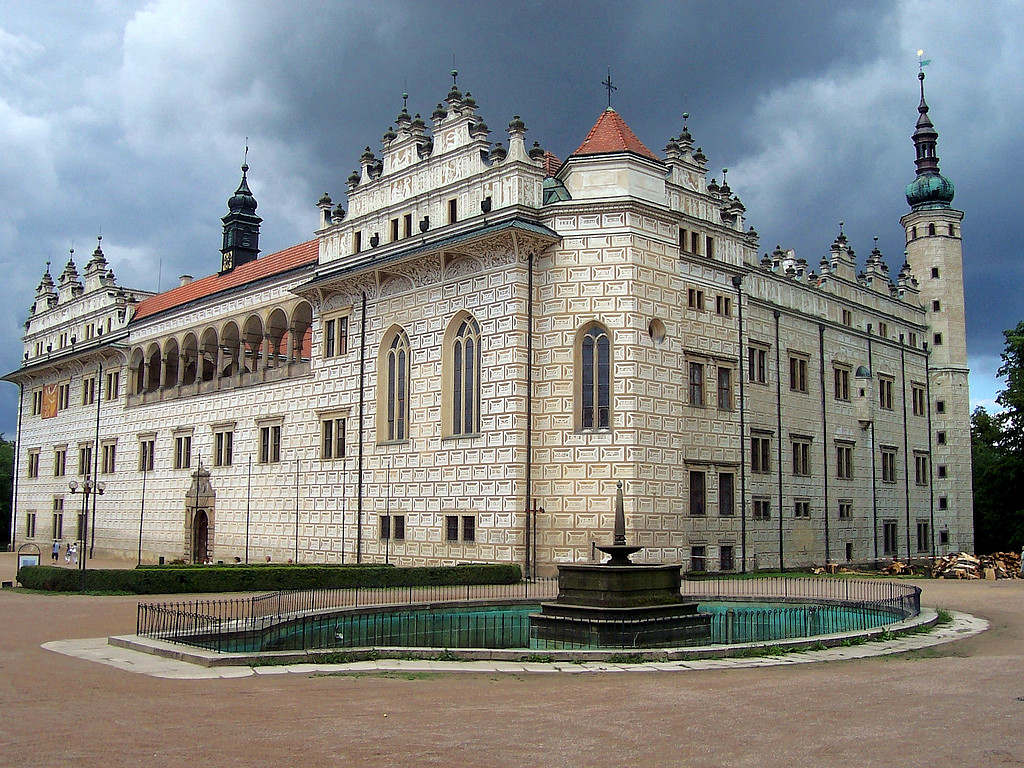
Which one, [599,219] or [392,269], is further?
[392,269]

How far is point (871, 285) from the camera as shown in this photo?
5228 cm

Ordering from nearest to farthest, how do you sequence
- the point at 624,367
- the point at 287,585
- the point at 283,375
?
1. the point at 287,585
2. the point at 624,367
3. the point at 283,375

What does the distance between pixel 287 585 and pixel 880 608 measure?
685 inches

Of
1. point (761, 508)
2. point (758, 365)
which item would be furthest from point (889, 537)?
point (758, 365)

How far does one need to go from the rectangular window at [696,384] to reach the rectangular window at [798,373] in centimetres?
935

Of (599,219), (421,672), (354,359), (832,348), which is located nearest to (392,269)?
(354,359)

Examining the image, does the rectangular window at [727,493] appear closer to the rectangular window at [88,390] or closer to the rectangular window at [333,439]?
the rectangular window at [333,439]

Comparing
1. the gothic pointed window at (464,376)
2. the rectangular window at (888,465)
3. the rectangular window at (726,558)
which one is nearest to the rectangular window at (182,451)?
the gothic pointed window at (464,376)

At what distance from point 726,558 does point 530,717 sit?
89.2ft

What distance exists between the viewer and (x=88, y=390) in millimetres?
62812

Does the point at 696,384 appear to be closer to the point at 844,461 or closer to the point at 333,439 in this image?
the point at 844,461

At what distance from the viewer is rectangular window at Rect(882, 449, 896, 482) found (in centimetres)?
5103

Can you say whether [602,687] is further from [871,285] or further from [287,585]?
[871,285]

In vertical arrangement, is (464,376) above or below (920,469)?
above
